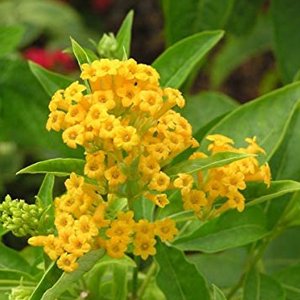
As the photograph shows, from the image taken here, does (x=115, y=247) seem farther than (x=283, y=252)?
No

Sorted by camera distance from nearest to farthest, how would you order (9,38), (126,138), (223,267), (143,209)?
(126,138)
(143,209)
(9,38)
(223,267)

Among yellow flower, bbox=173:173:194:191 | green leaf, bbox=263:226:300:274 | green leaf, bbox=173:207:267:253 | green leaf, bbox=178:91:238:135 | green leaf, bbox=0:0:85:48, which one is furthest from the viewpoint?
green leaf, bbox=0:0:85:48

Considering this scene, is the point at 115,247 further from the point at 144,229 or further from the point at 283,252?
the point at 283,252

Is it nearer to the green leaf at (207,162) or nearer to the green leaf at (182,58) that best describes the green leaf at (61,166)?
the green leaf at (207,162)

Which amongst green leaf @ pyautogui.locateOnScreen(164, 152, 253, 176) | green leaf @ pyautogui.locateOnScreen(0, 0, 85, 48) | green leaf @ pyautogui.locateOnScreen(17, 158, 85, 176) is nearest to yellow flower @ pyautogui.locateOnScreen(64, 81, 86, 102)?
green leaf @ pyautogui.locateOnScreen(17, 158, 85, 176)

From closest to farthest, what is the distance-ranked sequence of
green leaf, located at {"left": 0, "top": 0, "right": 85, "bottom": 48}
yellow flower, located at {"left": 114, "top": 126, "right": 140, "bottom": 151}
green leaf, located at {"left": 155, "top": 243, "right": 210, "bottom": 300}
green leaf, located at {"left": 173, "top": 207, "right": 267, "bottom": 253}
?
yellow flower, located at {"left": 114, "top": 126, "right": 140, "bottom": 151} < green leaf, located at {"left": 155, "top": 243, "right": 210, "bottom": 300} < green leaf, located at {"left": 173, "top": 207, "right": 267, "bottom": 253} < green leaf, located at {"left": 0, "top": 0, "right": 85, "bottom": 48}

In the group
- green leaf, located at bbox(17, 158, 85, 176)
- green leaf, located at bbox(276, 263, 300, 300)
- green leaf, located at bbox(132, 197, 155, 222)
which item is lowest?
green leaf, located at bbox(276, 263, 300, 300)

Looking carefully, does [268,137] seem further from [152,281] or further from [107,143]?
[107,143]

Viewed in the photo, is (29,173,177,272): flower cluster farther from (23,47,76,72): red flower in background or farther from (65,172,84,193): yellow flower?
(23,47,76,72): red flower in background

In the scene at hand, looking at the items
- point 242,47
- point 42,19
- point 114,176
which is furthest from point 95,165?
point 42,19
